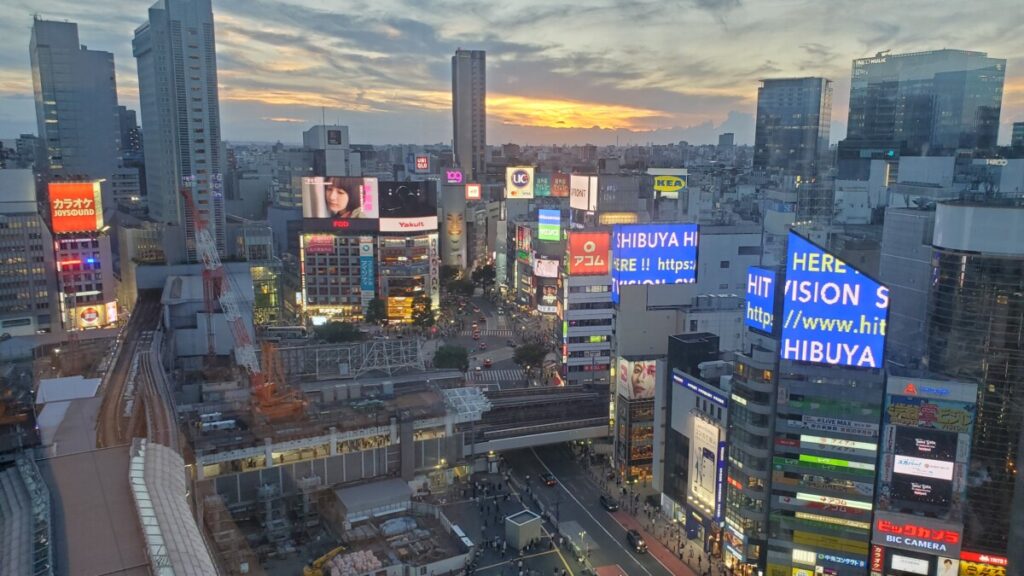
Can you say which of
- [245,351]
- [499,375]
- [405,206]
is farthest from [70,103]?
[499,375]

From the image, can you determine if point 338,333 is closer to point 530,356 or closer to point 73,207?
point 530,356

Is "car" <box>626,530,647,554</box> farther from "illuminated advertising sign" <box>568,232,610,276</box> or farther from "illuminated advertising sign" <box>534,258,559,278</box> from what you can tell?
"illuminated advertising sign" <box>534,258,559,278</box>

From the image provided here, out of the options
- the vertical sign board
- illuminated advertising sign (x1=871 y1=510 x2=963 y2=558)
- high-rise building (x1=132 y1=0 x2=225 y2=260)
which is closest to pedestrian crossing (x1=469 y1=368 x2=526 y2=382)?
the vertical sign board

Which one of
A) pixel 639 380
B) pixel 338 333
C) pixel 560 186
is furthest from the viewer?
pixel 560 186

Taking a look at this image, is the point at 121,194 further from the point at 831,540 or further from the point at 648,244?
the point at 831,540

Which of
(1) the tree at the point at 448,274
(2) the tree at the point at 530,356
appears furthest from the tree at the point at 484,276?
(2) the tree at the point at 530,356


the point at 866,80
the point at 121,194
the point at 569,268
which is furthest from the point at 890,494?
the point at 121,194

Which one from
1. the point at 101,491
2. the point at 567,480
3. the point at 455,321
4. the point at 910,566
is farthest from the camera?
the point at 455,321
